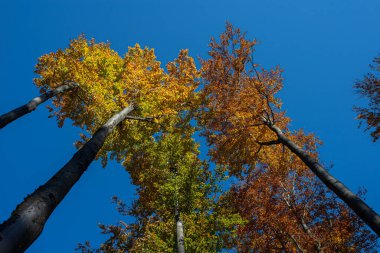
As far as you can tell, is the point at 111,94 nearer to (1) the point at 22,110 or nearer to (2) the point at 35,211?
(1) the point at 22,110

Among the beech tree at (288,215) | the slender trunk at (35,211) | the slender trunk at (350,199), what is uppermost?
the beech tree at (288,215)

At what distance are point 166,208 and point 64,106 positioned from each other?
9.50m

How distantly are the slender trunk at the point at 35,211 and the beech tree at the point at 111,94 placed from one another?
4cm

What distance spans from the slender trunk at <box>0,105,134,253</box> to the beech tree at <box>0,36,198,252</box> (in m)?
0.04

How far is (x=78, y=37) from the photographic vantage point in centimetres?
1838

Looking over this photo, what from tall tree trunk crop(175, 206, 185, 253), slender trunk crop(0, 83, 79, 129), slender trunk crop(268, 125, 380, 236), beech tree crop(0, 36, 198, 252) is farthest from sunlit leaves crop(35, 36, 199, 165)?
slender trunk crop(268, 125, 380, 236)

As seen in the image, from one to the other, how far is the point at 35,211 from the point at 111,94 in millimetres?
10492

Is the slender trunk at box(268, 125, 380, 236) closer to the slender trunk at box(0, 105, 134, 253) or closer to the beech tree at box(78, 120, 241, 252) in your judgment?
the beech tree at box(78, 120, 241, 252)

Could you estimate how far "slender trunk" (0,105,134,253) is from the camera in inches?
132

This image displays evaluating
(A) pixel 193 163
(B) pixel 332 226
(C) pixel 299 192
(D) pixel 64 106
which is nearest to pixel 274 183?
(C) pixel 299 192

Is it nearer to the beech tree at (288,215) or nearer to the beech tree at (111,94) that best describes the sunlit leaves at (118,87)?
the beech tree at (111,94)

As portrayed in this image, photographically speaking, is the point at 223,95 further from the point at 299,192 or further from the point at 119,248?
the point at 119,248

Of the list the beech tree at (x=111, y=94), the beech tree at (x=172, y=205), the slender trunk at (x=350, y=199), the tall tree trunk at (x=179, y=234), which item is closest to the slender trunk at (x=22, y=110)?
the beech tree at (x=111, y=94)

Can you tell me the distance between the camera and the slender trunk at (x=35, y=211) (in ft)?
11.0
